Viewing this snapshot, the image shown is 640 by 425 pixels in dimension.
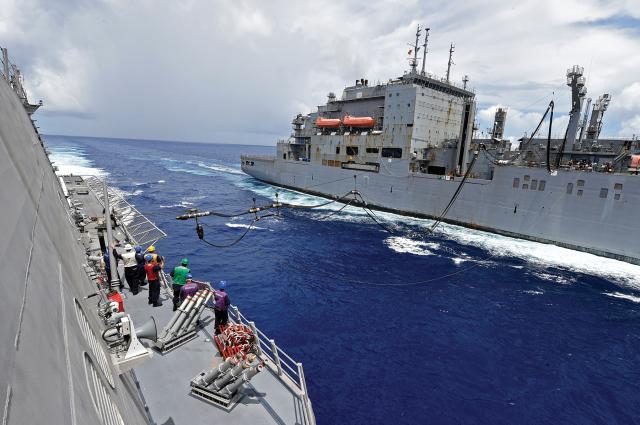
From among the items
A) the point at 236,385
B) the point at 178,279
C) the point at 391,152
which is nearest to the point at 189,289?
the point at 178,279

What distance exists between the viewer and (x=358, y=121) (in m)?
37.4

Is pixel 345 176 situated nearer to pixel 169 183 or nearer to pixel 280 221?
pixel 280 221

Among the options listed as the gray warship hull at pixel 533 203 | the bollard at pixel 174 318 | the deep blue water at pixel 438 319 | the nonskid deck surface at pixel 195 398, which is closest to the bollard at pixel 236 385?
the nonskid deck surface at pixel 195 398

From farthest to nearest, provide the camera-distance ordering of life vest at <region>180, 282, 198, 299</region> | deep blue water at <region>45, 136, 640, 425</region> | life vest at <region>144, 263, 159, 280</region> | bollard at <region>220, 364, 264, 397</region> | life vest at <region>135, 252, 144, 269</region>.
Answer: life vest at <region>135, 252, 144, 269</region>, deep blue water at <region>45, 136, 640, 425</region>, life vest at <region>144, 263, 159, 280</region>, life vest at <region>180, 282, 198, 299</region>, bollard at <region>220, 364, 264, 397</region>

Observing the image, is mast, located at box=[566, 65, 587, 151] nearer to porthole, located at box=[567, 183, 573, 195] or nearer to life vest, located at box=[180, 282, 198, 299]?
porthole, located at box=[567, 183, 573, 195]

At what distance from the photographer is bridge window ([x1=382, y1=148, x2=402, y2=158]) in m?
33.5

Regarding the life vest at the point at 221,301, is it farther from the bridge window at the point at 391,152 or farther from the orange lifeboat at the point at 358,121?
the orange lifeboat at the point at 358,121

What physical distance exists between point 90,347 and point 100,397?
651 mm

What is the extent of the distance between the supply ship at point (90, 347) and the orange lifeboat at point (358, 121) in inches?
1209

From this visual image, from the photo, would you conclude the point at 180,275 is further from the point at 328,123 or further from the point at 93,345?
the point at 328,123

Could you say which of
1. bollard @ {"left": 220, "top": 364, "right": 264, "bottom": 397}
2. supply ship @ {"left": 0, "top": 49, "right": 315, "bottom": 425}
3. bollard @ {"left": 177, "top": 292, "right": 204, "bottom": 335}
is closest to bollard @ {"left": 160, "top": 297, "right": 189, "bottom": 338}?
supply ship @ {"left": 0, "top": 49, "right": 315, "bottom": 425}

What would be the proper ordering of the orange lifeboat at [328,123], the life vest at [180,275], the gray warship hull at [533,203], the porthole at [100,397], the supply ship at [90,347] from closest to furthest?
1. the supply ship at [90,347]
2. the porthole at [100,397]
3. the life vest at [180,275]
4. the gray warship hull at [533,203]
5. the orange lifeboat at [328,123]

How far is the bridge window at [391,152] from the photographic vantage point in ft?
110

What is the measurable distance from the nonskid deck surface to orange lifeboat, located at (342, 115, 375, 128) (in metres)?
32.0
